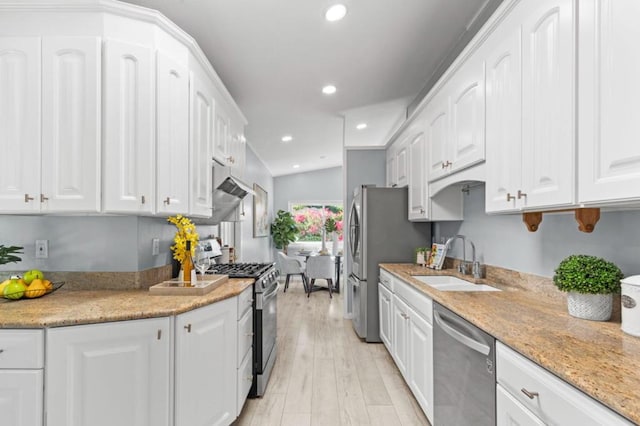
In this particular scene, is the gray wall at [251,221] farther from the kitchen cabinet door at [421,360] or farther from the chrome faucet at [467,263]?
the kitchen cabinet door at [421,360]

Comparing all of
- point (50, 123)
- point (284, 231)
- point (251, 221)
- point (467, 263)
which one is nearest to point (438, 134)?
point (467, 263)

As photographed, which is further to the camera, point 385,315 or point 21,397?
point 385,315

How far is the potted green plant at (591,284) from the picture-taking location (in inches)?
51.4

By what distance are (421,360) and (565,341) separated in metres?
1.14

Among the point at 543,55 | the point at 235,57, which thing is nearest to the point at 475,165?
the point at 543,55

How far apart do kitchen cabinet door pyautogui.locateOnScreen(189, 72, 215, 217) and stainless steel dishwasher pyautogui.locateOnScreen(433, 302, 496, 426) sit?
5.54ft

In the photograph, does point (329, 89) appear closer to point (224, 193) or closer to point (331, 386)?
point (224, 193)

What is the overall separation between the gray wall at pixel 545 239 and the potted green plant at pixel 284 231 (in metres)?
5.43

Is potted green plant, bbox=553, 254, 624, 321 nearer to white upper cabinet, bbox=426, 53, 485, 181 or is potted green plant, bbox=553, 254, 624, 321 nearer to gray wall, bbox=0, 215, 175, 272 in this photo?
white upper cabinet, bbox=426, 53, 485, 181

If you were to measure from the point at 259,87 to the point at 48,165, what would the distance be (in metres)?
1.99

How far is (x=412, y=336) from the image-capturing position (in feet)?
7.63

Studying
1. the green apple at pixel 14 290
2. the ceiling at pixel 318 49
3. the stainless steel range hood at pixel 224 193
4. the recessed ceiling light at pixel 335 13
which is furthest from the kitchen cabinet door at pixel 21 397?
the recessed ceiling light at pixel 335 13

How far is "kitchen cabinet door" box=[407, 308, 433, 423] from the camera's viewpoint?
1.96 meters

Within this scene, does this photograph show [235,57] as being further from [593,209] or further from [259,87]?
[593,209]
